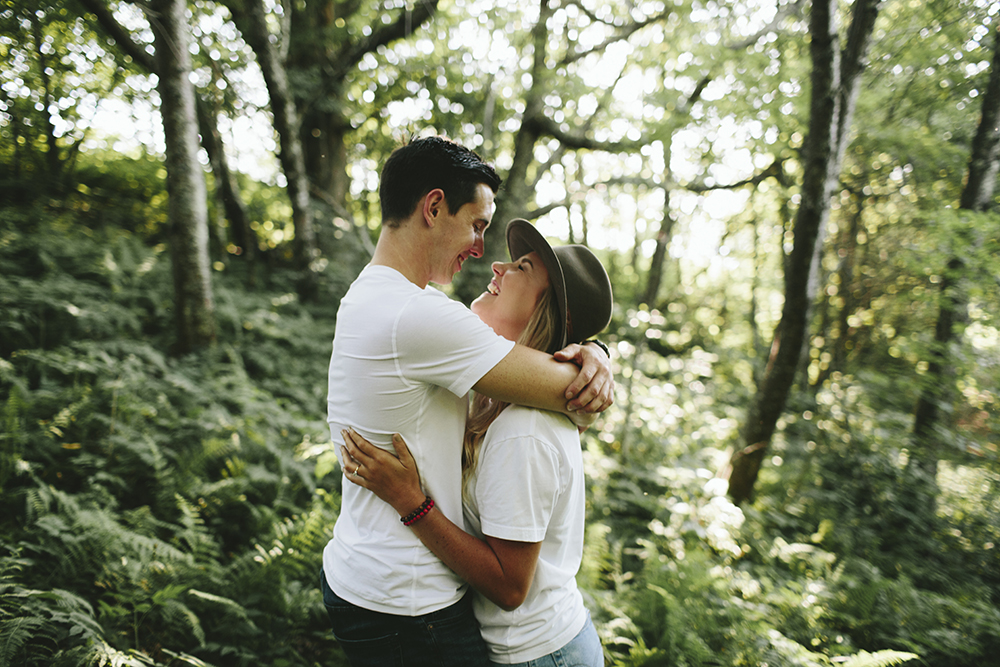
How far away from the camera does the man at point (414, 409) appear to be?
1484 millimetres

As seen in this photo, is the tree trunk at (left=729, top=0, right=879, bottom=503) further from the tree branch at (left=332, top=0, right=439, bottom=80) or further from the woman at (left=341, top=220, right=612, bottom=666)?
the tree branch at (left=332, top=0, right=439, bottom=80)

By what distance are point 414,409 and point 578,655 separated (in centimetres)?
102

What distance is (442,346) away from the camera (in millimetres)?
1458

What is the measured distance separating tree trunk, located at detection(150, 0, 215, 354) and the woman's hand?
5761 millimetres

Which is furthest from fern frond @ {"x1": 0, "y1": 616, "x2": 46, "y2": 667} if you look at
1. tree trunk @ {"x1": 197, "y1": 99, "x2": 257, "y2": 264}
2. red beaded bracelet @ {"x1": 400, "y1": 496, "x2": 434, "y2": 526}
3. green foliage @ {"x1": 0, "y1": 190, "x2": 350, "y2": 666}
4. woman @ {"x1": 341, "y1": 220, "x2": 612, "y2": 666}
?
tree trunk @ {"x1": 197, "y1": 99, "x2": 257, "y2": 264}

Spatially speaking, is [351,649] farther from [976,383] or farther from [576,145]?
[576,145]

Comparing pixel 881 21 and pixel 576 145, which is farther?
pixel 576 145

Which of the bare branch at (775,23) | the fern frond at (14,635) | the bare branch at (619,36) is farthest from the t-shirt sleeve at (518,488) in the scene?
the bare branch at (619,36)

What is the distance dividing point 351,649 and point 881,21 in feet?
36.9

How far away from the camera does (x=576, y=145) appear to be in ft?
32.0

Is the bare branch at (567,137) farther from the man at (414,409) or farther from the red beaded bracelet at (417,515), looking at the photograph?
the red beaded bracelet at (417,515)

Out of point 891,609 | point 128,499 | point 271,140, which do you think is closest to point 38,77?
point 271,140

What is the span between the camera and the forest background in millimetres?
3418

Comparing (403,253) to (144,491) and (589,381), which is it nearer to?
(589,381)
